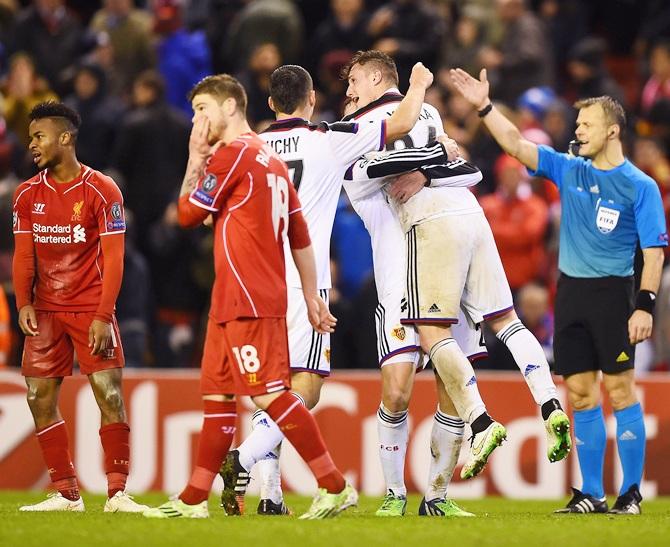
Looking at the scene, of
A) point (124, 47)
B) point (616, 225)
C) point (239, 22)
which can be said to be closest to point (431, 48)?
point (239, 22)

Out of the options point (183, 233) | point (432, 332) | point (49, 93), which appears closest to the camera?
point (432, 332)

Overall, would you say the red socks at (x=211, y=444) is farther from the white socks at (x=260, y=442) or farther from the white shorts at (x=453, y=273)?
the white shorts at (x=453, y=273)

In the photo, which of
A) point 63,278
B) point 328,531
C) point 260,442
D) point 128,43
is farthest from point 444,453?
point 128,43

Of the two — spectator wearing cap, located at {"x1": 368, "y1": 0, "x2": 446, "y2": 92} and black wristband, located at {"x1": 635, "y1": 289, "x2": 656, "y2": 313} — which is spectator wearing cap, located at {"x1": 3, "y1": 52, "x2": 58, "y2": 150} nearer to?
spectator wearing cap, located at {"x1": 368, "y1": 0, "x2": 446, "y2": 92}

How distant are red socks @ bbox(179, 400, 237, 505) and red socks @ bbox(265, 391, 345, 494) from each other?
245 millimetres

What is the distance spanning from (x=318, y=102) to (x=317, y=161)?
25.3 ft

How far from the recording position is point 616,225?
367 inches

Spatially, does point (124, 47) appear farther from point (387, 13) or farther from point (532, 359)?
point (532, 359)

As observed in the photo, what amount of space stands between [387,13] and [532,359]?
8513 millimetres

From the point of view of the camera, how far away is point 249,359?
7.47 metres

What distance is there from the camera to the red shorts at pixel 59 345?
8.71 m

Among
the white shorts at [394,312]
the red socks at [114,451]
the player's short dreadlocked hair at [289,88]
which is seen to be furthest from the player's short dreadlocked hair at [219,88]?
the red socks at [114,451]

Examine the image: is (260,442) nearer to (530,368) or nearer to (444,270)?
(444,270)

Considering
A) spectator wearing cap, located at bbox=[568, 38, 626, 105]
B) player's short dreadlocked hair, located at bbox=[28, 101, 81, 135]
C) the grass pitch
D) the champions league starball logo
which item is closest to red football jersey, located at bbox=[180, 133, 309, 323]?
the champions league starball logo
